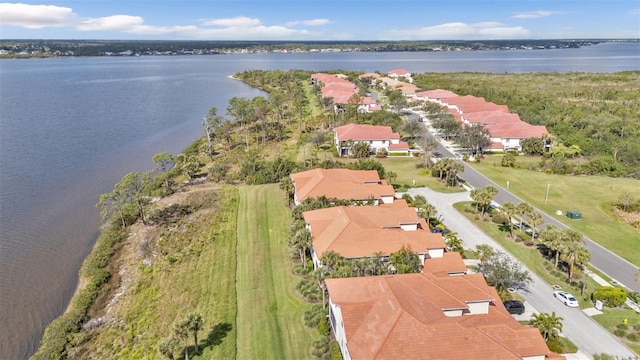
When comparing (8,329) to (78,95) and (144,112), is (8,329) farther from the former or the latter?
(78,95)

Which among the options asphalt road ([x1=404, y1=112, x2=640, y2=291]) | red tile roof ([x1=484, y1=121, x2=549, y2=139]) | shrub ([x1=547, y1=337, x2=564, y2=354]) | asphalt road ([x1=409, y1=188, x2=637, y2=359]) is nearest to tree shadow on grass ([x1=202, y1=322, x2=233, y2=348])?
shrub ([x1=547, y1=337, x2=564, y2=354])

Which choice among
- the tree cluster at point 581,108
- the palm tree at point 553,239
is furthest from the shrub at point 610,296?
the tree cluster at point 581,108

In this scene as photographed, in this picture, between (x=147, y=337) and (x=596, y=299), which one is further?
(x=596, y=299)

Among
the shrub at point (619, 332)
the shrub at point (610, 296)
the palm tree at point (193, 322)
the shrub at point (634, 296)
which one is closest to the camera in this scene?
the palm tree at point (193, 322)

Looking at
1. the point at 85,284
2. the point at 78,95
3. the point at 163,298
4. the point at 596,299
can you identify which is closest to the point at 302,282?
the point at 163,298

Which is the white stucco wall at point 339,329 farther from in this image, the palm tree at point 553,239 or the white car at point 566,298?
the palm tree at point 553,239
